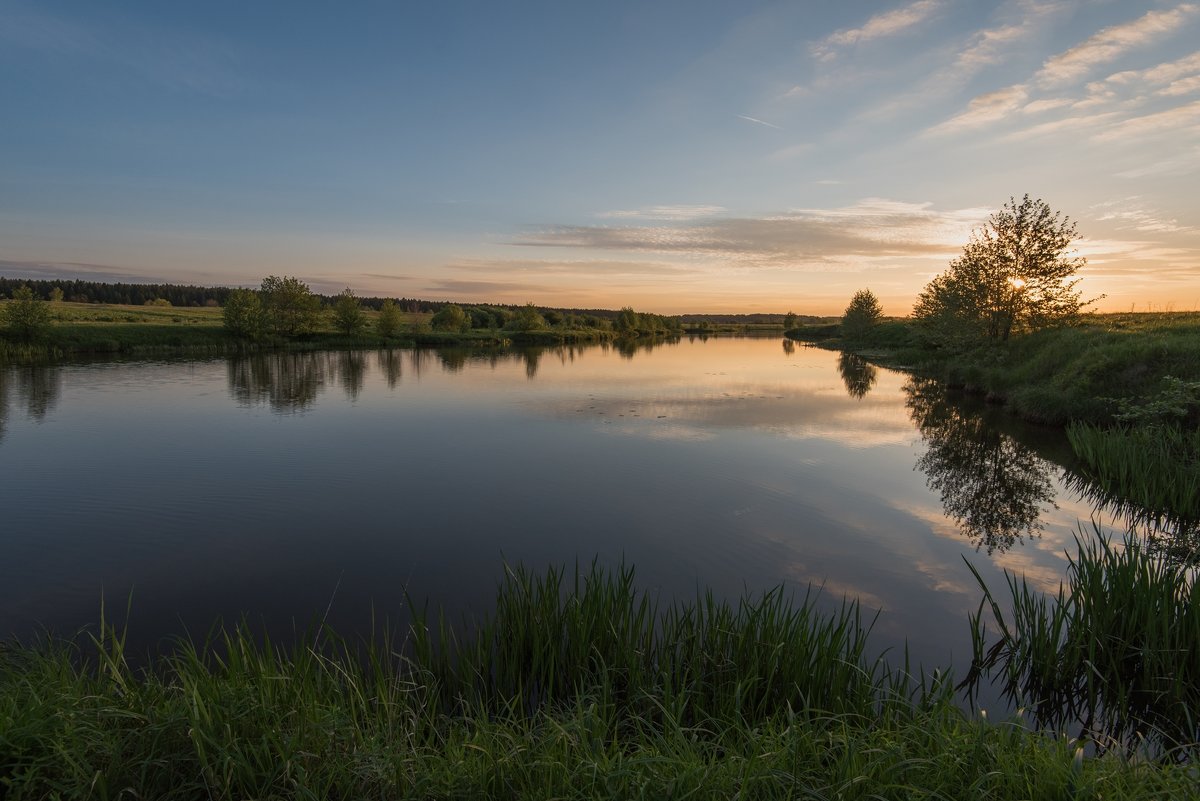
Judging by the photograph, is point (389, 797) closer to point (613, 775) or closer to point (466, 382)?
point (613, 775)

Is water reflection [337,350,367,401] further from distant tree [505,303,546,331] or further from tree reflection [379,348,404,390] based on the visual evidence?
distant tree [505,303,546,331]

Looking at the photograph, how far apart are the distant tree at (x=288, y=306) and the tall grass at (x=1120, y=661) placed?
205ft

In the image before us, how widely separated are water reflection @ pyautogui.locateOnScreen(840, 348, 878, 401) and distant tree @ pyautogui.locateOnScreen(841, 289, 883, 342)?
31.2 m

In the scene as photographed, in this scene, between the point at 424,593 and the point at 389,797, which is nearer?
the point at 389,797

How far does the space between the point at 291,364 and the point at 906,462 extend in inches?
1471

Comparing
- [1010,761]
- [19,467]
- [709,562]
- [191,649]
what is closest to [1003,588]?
[709,562]

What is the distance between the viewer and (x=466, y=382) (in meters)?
30.3

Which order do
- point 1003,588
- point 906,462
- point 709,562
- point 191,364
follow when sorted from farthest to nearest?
point 191,364, point 906,462, point 709,562, point 1003,588

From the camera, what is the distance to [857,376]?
3506 cm

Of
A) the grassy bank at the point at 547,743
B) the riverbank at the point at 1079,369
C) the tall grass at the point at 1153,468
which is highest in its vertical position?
the riverbank at the point at 1079,369

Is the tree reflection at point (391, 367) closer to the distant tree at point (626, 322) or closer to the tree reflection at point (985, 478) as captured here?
the tree reflection at point (985, 478)

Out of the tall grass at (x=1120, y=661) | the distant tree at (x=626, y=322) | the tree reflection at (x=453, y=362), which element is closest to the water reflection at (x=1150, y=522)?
the tall grass at (x=1120, y=661)

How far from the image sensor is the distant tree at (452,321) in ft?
242

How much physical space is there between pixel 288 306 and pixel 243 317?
6065 millimetres
